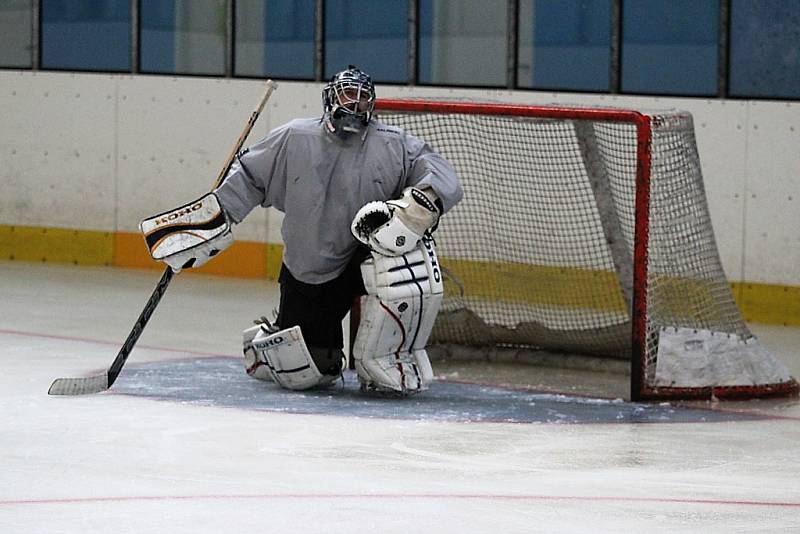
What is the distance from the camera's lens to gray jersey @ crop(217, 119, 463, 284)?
235 inches

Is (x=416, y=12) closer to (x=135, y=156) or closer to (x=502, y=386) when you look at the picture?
(x=135, y=156)

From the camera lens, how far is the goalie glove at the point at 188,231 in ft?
19.4

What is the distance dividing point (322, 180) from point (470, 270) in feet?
5.42

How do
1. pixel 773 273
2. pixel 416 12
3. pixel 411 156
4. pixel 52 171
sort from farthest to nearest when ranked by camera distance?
pixel 52 171, pixel 416 12, pixel 773 273, pixel 411 156

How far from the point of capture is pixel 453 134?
7.67 m

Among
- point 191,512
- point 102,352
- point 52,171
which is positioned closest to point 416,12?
point 52,171

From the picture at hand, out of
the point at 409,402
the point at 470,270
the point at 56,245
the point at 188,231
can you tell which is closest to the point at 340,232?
the point at 188,231

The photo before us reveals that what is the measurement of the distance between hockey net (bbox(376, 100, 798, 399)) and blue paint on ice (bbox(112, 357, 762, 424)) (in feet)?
0.76

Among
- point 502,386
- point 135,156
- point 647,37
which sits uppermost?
point 647,37

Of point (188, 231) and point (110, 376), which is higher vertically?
point (188, 231)

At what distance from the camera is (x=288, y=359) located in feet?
19.6

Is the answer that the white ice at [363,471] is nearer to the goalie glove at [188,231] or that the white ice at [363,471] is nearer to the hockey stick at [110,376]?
the hockey stick at [110,376]

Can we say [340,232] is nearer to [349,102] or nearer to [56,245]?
[349,102]

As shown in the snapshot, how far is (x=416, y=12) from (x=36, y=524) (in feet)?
18.9
